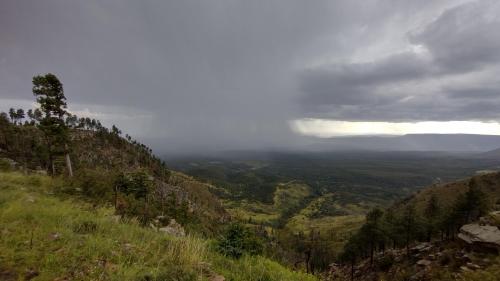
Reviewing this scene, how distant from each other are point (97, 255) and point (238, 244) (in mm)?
4520

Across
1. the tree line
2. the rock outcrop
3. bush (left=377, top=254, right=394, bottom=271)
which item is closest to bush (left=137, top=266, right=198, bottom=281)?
the rock outcrop

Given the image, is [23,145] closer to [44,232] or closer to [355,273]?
[44,232]

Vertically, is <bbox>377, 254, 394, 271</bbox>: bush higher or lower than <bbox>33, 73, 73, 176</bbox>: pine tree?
lower

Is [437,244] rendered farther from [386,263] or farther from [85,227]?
[85,227]

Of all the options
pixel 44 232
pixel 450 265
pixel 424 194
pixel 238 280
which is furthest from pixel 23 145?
pixel 424 194

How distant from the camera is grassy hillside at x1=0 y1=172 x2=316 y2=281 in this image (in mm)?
5445

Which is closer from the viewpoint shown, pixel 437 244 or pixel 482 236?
pixel 482 236

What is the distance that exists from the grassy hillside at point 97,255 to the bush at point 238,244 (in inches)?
16.3

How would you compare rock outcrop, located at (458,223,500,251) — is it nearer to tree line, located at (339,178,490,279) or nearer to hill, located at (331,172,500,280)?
hill, located at (331,172,500,280)

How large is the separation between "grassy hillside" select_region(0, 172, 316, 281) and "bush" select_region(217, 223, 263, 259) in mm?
Result: 414

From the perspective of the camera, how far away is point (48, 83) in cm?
3117

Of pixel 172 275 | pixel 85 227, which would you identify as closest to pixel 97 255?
pixel 172 275

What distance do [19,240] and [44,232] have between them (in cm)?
69

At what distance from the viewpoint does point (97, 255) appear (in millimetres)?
6270
